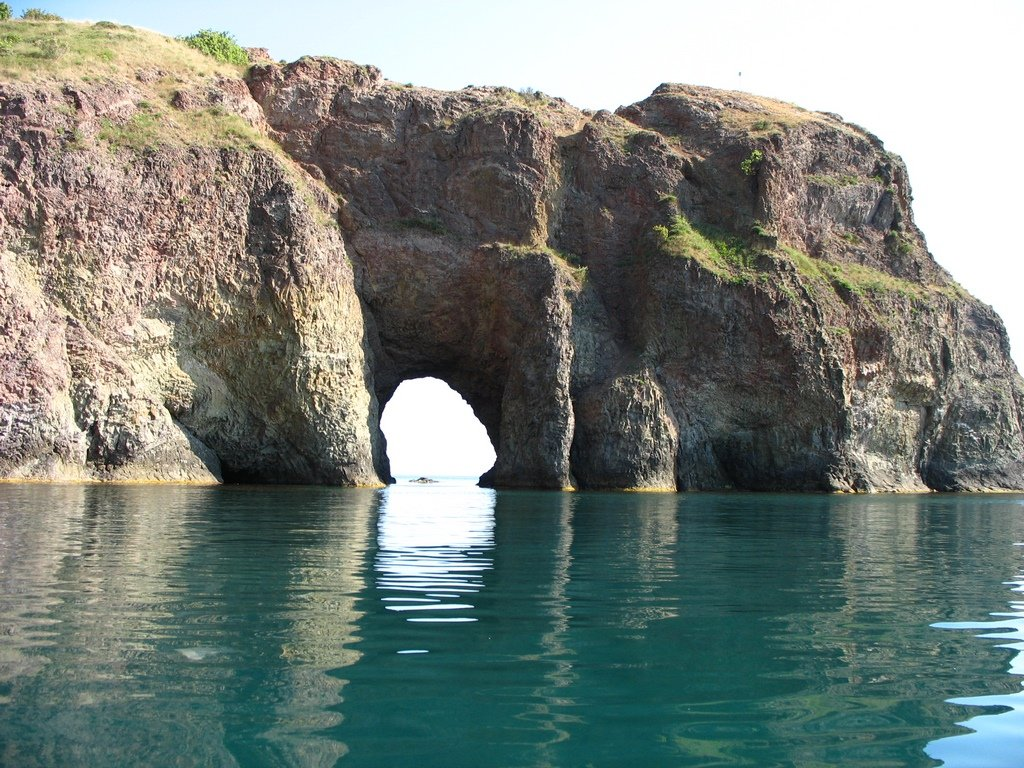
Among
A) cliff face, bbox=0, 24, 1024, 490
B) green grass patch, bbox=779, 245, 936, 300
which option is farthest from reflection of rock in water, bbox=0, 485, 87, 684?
green grass patch, bbox=779, 245, 936, 300

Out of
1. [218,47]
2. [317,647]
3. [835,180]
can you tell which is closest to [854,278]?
[835,180]

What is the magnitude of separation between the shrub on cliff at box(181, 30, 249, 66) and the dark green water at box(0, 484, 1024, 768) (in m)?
46.9

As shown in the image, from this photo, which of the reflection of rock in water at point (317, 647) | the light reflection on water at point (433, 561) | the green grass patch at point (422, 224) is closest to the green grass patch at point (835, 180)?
the green grass patch at point (422, 224)

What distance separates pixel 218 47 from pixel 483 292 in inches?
896

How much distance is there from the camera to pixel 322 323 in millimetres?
45719

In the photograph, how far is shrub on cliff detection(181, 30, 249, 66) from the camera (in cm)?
5606

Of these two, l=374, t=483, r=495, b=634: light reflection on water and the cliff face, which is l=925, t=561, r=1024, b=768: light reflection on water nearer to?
l=374, t=483, r=495, b=634: light reflection on water

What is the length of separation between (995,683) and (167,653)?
626 cm

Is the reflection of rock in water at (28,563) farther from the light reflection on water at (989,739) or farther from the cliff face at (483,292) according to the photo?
the cliff face at (483,292)

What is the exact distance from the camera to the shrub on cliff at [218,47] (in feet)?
184

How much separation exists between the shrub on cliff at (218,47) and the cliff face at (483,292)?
3669mm

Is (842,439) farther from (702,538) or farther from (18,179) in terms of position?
(18,179)

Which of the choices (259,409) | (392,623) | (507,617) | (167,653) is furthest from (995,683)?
(259,409)

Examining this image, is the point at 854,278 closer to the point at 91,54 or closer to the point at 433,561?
the point at 91,54
